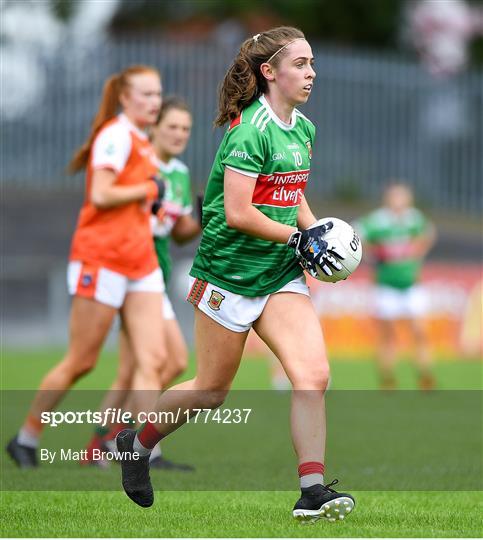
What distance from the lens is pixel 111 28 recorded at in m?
29.8

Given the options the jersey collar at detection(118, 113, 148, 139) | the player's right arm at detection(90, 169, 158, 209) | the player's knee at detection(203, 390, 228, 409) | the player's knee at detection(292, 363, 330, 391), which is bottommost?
the player's knee at detection(203, 390, 228, 409)

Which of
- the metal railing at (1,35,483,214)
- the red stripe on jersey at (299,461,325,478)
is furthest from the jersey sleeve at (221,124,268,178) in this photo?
the metal railing at (1,35,483,214)

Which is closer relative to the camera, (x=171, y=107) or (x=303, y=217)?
(x=303, y=217)

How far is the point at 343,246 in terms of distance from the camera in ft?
19.5

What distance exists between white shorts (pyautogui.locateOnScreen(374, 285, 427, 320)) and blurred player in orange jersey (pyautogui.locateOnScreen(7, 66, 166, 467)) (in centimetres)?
767

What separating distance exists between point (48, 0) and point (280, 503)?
863 inches

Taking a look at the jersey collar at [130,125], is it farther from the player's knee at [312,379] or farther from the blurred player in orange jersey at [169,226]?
the player's knee at [312,379]

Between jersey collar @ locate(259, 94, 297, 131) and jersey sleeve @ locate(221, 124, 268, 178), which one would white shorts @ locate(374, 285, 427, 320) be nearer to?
jersey collar @ locate(259, 94, 297, 131)

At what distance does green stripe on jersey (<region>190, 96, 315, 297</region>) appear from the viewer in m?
6.02

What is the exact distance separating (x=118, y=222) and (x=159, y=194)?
321 mm

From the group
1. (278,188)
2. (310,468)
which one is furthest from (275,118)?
(310,468)

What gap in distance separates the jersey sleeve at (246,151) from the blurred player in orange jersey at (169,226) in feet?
8.78

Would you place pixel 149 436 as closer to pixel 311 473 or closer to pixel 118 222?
pixel 311 473

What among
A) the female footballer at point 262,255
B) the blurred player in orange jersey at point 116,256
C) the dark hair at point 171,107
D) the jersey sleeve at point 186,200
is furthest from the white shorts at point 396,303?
the female footballer at point 262,255
